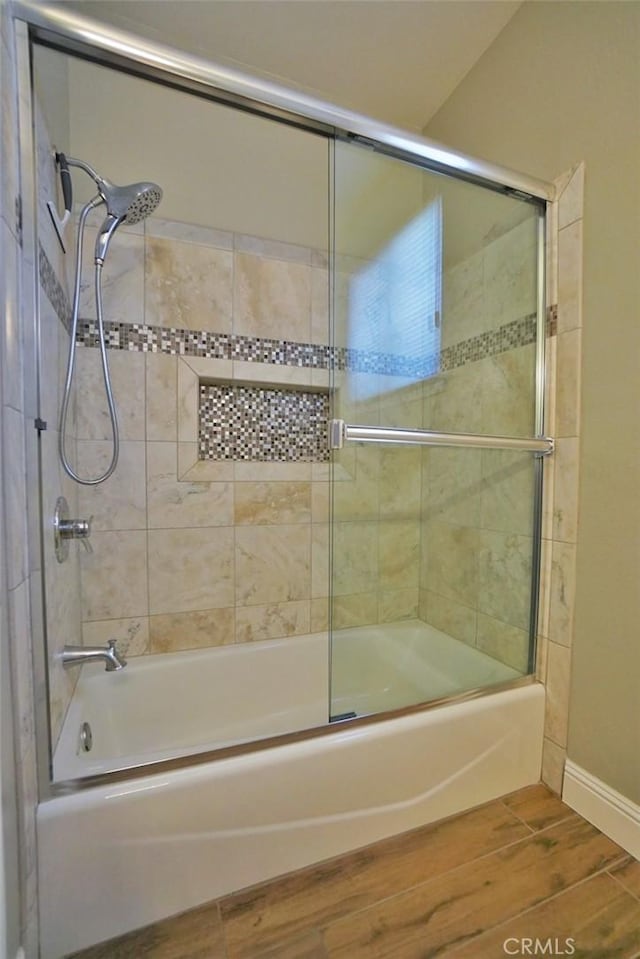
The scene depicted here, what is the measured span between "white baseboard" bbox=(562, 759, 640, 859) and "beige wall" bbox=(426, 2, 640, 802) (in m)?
0.03

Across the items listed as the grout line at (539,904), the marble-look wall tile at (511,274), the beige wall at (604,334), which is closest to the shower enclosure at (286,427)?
the marble-look wall tile at (511,274)

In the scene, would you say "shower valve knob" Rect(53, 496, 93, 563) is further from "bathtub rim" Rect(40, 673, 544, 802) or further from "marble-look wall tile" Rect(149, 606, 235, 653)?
"marble-look wall tile" Rect(149, 606, 235, 653)

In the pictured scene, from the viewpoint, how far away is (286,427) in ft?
6.19

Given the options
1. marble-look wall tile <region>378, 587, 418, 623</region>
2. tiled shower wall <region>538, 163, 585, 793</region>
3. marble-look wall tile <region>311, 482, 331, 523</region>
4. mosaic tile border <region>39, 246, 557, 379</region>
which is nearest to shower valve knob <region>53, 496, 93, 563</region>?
mosaic tile border <region>39, 246, 557, 379</region>

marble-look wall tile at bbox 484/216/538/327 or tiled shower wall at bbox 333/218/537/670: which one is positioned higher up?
marble-look wall tile at bbox 484/216/538/327

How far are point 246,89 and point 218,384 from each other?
1008 mm

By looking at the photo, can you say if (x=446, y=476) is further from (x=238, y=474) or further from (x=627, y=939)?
(x=627, y=939)

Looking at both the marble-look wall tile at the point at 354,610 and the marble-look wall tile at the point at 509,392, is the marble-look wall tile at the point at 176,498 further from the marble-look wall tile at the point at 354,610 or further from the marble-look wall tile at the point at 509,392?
the marble-look wall tile at the point at 509,392

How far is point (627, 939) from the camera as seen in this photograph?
87cm

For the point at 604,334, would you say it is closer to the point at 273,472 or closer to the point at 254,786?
the point at 273,472

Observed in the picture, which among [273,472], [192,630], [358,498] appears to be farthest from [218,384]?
[192,630]

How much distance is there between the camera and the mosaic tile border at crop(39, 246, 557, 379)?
56.2 inches

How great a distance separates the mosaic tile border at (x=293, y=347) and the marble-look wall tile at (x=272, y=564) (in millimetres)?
778

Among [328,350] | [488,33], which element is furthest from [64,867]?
[488,33]
